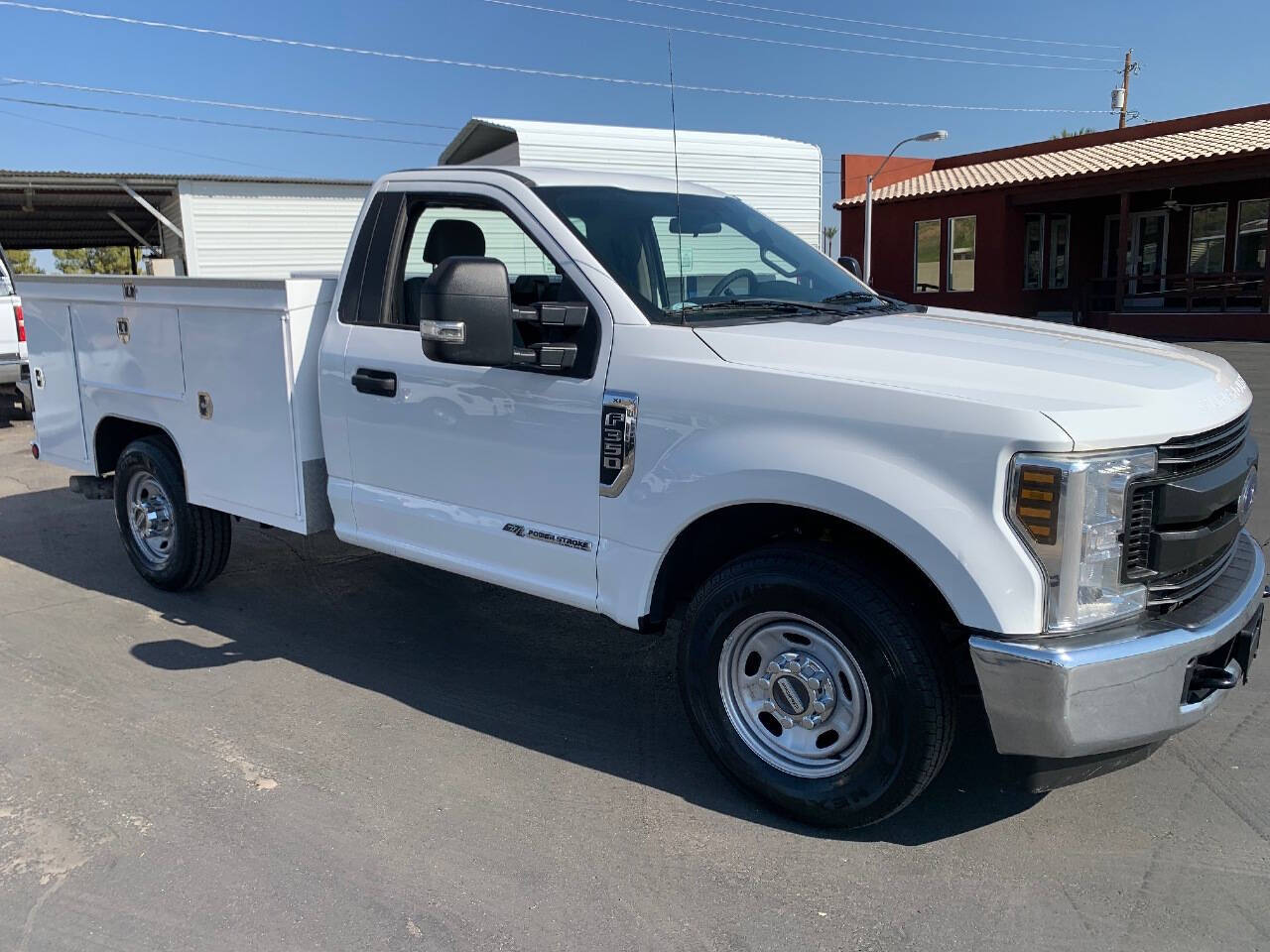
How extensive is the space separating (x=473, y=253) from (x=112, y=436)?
113 inches

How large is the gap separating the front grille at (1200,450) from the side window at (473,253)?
195cm

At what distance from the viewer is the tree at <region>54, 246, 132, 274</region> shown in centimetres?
4488

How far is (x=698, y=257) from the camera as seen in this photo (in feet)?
13.6

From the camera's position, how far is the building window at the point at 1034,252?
84.3ft

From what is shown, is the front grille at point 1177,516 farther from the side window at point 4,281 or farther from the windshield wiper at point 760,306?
the side window at point 4,281

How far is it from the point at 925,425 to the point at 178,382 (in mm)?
3892

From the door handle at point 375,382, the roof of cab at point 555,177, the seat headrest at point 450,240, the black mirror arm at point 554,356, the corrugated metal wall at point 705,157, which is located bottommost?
the door handle at point 375,382

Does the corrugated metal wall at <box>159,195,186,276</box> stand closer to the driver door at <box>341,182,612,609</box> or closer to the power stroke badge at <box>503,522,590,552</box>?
the driver door at <box>341,182,612,609</box>

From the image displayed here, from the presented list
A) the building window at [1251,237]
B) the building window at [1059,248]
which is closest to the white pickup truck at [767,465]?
the building window at [1251,237]

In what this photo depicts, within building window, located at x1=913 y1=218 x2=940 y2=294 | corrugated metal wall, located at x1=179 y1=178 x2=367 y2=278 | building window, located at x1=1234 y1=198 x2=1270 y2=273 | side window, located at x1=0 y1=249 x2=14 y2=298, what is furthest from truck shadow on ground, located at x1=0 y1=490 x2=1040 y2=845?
building window, located at x1=913 y1=218 x2=940 y2=294

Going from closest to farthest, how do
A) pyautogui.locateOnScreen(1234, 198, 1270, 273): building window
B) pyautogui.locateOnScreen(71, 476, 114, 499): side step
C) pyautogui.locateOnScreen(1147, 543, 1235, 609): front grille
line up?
pyautogui.locateOnScreen(1147, 543, 1235, 609): front grille, pyautogui.locateOnScreen(71, 476, 114, 499): side step, pyautogui.locateOnScreen(1234, 198, 1270, 273): building window

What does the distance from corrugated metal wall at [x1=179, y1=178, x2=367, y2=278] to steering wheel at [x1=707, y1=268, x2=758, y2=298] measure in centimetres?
2085

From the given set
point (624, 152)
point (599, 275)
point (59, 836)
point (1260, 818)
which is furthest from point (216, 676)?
point (624, 152)

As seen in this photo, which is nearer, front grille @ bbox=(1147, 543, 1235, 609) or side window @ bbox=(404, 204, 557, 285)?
front grille @ bbox=(1147, 543, 1235, 609)
